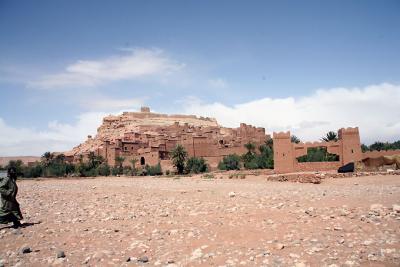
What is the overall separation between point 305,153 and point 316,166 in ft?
4.40

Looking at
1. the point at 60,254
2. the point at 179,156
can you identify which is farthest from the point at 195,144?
the point at 60,254

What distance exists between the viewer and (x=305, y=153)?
3042 centimetres

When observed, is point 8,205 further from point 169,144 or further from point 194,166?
point 169,144

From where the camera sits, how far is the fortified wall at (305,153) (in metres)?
30.1

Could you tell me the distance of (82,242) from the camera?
23.6ft

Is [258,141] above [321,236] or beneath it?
above

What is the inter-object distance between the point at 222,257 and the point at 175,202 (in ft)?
20.4

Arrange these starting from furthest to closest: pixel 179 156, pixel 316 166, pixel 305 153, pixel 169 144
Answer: pixel 169 144 → pixel 179 156 → pixel 305 153 → pixel 316 166

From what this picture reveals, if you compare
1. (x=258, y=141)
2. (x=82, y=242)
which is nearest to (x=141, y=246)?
(x=82, y=242)

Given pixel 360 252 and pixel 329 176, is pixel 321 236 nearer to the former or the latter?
pixel 360 252

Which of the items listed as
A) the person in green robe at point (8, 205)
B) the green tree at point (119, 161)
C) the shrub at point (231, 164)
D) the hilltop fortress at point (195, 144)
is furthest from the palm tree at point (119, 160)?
the person in green robe at point (8, 205)

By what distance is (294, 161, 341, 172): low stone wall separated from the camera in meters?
30.0

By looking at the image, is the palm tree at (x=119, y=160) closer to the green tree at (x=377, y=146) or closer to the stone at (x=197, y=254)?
the green tree at (x=377, y=146)

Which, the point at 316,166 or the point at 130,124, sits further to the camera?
the point at 130,124
